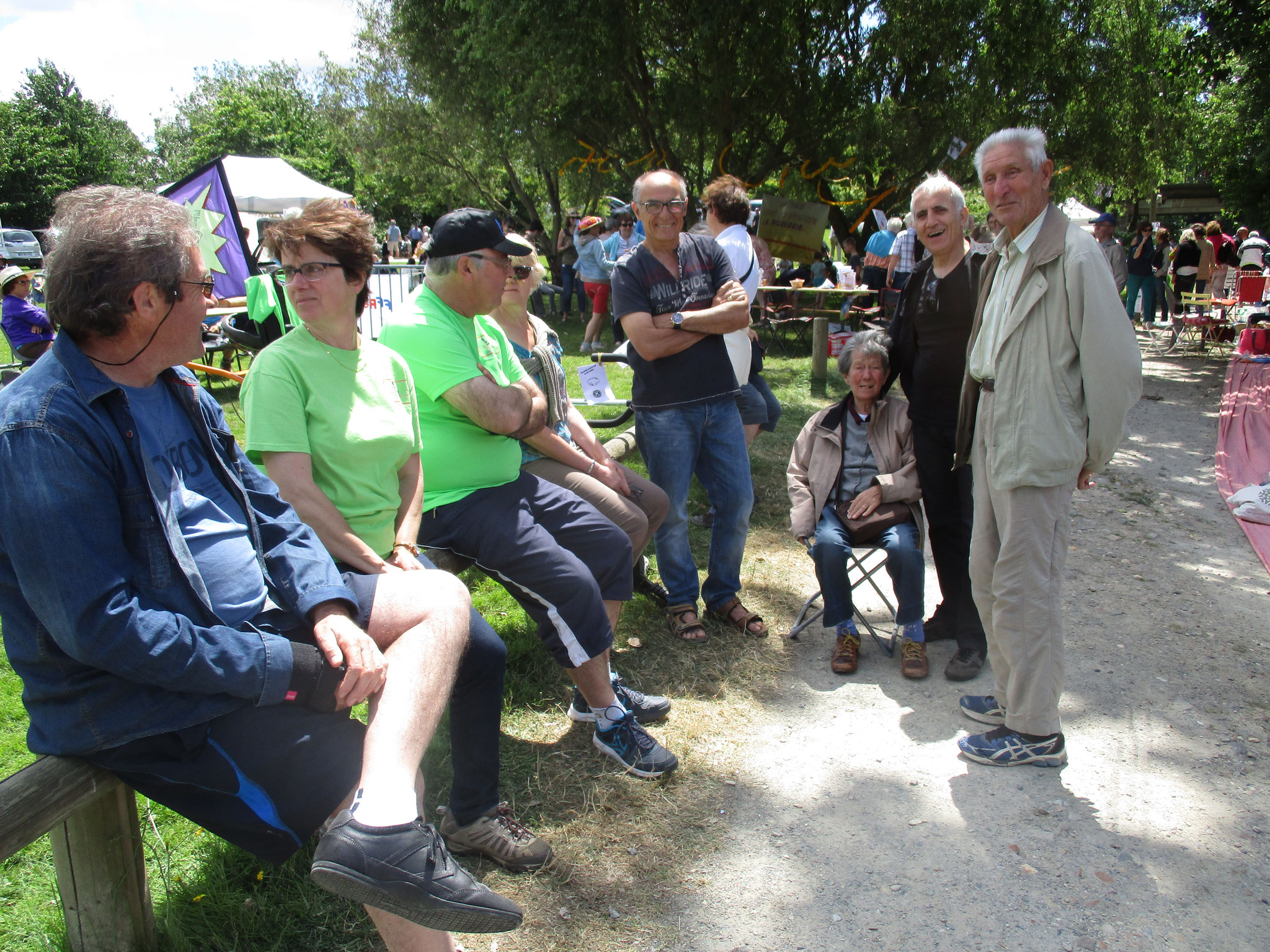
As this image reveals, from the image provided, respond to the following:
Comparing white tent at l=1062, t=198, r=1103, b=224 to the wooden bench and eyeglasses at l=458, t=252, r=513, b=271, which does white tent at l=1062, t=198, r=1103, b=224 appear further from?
the wooden bench

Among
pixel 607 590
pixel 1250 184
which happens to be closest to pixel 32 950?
pixel 607 590

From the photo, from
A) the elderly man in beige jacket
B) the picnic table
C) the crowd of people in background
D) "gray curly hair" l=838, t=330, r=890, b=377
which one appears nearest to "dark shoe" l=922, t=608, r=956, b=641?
the crowd of people in background

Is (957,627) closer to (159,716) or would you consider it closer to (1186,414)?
(159,716)

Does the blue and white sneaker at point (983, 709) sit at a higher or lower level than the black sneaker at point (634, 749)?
lower

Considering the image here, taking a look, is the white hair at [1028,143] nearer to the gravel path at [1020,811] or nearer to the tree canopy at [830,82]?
the gravel path at [1020,811]

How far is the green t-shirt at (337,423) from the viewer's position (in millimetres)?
2484

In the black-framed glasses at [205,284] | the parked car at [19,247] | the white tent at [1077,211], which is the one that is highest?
the parked car at [19,247]

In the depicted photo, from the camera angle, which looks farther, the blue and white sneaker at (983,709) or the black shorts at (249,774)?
the blue and white sneaker at (983,709)

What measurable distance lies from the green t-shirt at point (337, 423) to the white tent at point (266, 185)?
14.6m

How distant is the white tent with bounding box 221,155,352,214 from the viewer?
16.1 m

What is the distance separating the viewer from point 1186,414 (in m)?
8.90

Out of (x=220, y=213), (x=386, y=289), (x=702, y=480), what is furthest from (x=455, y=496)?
(x=386, y=289)

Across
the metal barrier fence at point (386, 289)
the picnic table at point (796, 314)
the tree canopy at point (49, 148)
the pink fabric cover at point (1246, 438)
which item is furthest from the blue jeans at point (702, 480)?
the tree canopy at point (49, 148)

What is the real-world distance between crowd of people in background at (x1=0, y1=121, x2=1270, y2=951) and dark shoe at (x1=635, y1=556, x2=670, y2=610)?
0.07ft
